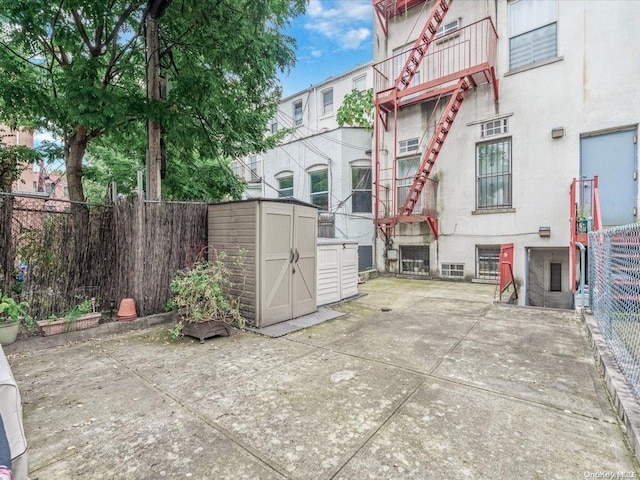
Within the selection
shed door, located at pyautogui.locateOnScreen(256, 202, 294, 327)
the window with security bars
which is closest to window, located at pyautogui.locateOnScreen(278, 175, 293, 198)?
the window with security bars

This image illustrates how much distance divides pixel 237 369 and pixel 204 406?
0.76 meters

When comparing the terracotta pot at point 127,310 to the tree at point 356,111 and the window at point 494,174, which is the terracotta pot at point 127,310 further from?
the tree at point 356,111

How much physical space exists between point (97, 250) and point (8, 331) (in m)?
1.48

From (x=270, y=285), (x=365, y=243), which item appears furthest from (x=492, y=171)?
(x=270, y=285)

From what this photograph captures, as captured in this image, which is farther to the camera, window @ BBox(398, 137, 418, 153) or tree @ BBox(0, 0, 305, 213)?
window @ BBox(398, 137, 418, 153)

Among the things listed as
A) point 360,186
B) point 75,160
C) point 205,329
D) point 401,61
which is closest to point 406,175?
point 360,186

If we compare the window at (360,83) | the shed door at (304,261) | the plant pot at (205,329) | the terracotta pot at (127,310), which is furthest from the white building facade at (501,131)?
the terracotta pot at (127,310)

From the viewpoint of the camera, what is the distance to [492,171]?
8547mm

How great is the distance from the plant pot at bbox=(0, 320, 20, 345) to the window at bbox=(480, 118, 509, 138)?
10.1m

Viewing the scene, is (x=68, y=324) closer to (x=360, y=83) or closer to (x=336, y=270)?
(x=336, y=270)

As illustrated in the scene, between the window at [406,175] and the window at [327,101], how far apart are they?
685cm

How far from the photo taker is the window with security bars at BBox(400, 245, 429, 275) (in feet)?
32.0

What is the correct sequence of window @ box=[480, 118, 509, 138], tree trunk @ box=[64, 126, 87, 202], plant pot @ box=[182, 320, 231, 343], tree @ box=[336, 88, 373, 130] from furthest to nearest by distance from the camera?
tree @ box=[336, 88, 373, 130] < window @ box=[480, 118, 509, 138] < tree trunk @ box=[64, 126, 87, 202] < plant pot @ box=[182, 320, 231, 343]

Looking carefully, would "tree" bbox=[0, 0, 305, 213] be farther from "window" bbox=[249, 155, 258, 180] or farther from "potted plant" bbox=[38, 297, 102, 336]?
"window" bbox=[249, 155, 258, 180]
